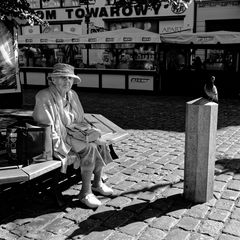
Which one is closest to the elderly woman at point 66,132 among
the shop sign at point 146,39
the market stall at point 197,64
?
the shop sign at point 146,39

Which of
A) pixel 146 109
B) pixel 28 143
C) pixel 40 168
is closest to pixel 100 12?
pixel 146 109

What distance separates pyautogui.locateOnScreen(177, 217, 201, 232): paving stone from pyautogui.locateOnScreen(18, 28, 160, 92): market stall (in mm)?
10220

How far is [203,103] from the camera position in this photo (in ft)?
12.4

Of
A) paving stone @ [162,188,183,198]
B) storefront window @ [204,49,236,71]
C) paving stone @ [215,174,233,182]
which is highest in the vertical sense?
storefront window @ [204,49,236,71]

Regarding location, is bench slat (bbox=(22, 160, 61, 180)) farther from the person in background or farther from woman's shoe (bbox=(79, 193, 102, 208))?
the person in background

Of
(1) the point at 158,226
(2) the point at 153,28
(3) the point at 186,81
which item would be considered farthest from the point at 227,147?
(2) the point at 153,28

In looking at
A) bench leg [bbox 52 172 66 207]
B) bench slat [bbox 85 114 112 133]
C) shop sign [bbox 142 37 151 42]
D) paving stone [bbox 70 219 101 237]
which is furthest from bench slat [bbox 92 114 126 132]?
shop sign [bbox 142 37 151 42]

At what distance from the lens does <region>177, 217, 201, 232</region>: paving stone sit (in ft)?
11.3

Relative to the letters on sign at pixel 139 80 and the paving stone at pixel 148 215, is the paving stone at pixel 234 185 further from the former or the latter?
the letters on sign at pixel 139 80

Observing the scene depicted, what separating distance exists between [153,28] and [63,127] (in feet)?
53.3

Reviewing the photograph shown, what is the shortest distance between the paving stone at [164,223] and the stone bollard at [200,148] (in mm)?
507

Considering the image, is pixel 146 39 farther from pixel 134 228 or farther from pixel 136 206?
pixel 134 228

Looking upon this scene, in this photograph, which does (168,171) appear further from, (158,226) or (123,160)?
(158,226)

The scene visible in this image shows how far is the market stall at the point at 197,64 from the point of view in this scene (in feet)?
43.8
